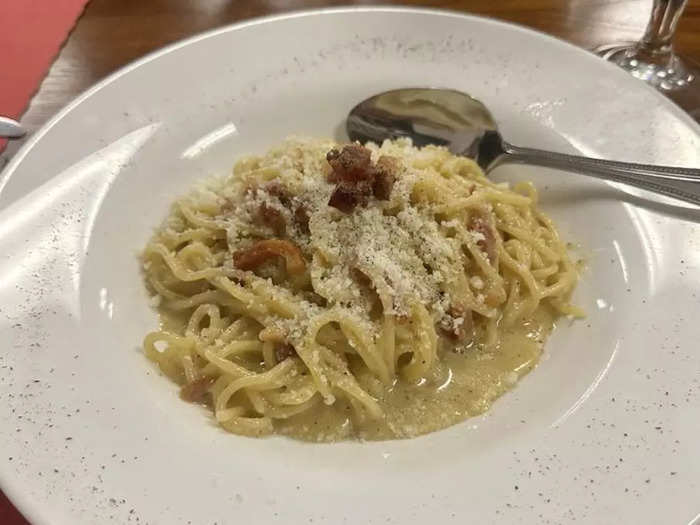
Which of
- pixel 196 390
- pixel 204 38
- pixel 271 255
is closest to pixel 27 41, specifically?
pixel 204 38

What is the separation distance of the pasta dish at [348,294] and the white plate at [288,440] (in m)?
0.11

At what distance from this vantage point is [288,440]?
88.0 inches

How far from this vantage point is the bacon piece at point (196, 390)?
2.31 m

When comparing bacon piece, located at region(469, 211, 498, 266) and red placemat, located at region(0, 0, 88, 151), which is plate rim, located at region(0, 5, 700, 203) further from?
bacon piece, located at region(469, 211, 498, 266)

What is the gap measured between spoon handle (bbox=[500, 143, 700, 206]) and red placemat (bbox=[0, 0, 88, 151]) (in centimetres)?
242

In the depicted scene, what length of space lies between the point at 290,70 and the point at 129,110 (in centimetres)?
75

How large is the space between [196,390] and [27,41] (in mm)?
2344

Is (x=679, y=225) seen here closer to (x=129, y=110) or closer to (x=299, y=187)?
(x=299, y=187)

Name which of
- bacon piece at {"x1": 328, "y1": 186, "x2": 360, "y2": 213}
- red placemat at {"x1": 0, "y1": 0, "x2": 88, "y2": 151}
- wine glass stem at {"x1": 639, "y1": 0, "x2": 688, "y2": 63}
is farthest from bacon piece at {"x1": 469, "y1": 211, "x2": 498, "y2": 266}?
red placemat at {"x1": 0, "y1": 0, "x2": 88, "y2": 151}

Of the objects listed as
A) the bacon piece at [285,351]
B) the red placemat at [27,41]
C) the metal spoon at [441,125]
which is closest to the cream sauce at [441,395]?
the bacon piece at [285,351]

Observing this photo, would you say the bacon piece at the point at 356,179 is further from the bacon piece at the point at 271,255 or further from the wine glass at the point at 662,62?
the wine glass at the point at 662,62

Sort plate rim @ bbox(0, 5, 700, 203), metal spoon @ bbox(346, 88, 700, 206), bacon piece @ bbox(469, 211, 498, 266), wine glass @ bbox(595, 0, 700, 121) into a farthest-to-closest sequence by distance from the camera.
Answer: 1. wine glass @ bbox(595, 0, 700, 121)
2. metal spoon @ bbox(346, 88, 700, 206)
3. bacon piece @ bbox(469, 211, 498, 266)
4. plate rim @ bbox(0, 5, 700, 203)

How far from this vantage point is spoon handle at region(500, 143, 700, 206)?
8.45ft

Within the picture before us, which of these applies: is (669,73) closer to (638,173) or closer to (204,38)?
(638,173)
